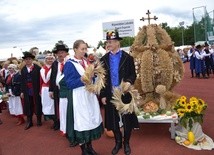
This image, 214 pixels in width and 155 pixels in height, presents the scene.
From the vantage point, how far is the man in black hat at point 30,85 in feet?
27.6

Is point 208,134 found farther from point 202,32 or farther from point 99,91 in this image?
point 202,32

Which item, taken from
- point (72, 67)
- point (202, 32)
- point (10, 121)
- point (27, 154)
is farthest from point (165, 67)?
point (202, 32)

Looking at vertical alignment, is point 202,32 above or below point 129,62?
above

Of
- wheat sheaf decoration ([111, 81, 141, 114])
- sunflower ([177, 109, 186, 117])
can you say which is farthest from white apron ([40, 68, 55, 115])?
sunflower ([177, 109, 186, 117])

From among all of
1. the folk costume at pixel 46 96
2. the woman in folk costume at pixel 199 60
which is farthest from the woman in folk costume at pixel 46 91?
the woman in folk costume at pixel 199 60

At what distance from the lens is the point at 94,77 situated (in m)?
5.20

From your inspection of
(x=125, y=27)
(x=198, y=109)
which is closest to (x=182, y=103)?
(x=198, y=109)

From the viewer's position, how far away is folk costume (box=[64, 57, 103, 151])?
512cm

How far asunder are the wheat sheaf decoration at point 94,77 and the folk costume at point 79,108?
0.18 m

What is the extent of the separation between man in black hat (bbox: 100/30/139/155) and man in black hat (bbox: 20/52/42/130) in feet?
11.0

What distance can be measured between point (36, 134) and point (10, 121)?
2.50m

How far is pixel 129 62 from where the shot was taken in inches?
214

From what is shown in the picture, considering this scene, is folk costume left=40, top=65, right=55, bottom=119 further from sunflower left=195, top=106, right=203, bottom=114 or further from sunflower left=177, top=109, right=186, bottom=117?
sunflower left=195, top=106, right=203, bottom=114

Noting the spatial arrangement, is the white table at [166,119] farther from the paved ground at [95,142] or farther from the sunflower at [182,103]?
the sunflower at [182,103]
